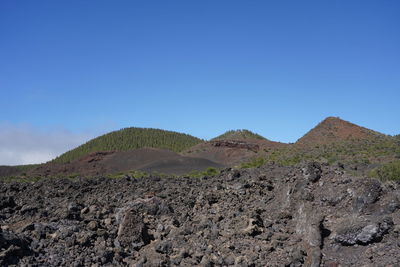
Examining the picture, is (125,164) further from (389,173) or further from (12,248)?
(12,248)

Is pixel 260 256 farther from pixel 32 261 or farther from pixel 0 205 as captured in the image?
pixel 0 205

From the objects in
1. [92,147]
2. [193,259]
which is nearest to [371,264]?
[193,259]

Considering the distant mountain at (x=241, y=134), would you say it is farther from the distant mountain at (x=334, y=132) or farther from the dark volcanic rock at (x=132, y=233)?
the dark volcanic rock at (x=132, y=233)

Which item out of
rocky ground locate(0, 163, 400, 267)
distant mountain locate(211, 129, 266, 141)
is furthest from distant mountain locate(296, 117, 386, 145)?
rocky ground locate(0, 163, 400, 267)

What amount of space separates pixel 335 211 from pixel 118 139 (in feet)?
201

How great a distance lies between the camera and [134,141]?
6700 cm

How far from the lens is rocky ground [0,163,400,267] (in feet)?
27.1

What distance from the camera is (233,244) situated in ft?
30.0

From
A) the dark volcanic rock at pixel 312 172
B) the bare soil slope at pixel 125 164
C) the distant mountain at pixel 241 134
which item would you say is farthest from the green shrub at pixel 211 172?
the distant mountain at pixel 241 134

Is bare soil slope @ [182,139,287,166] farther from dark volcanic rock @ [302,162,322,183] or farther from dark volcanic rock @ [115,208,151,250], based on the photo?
dark volcanic rock @ [115,208,151,250]

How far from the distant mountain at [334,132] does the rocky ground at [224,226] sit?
29.4m

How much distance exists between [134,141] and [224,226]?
57967 millimetres

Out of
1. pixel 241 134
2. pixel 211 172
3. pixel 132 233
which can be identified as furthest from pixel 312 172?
pixel 241 134

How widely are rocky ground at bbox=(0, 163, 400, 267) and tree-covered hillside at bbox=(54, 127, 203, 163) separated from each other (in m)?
49.9
